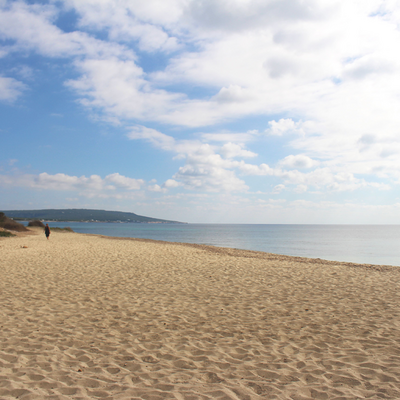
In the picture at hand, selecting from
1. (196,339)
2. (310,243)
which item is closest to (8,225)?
(196,339)

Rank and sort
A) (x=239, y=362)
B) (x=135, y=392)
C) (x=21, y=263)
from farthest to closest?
(x=21, y=263)
(x=239, y=362)
(x=135, y=392)

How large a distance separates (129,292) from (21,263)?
8234 mm

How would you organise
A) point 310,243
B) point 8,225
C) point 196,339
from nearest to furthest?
1. point 196,339
2. point 8,225
3. point 310,243

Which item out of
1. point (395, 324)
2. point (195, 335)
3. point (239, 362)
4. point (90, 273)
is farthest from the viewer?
point (90, 273)

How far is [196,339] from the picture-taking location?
5719mm

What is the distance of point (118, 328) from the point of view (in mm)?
6227

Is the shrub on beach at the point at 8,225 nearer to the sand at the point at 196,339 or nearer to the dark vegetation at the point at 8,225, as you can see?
the dark vegetation at the point at 8,225

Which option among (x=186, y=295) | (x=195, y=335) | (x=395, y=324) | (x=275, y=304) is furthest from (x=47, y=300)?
(x=395, y=324)

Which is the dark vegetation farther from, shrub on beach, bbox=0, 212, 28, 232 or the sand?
the sand

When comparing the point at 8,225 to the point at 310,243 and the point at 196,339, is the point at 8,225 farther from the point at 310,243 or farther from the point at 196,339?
the point at 310,243

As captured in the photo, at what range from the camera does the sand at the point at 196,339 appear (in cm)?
402

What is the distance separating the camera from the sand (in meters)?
4.02

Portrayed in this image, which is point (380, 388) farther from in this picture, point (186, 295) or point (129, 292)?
point (129, 292)

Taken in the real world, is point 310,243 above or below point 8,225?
above
